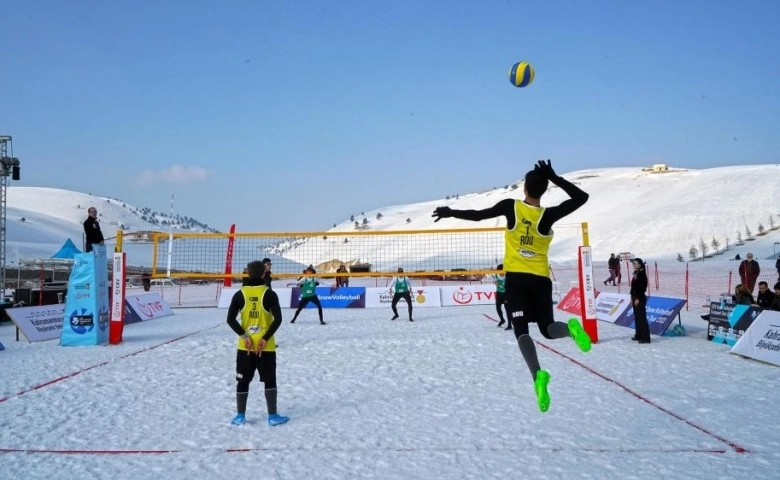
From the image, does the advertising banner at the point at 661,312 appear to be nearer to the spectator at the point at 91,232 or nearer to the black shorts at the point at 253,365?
the black shorts at the point at 253,365

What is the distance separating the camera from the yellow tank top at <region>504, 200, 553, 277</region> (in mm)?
4359

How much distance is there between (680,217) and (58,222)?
99.0 metres

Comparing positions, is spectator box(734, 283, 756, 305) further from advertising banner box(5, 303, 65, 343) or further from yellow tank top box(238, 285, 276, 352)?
advertising banner box(5, 303, 65, 343)

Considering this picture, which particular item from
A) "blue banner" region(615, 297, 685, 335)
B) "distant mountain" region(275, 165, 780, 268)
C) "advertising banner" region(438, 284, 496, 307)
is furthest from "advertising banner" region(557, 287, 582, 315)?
"distant mountain" region(275, 165, 780, 268)

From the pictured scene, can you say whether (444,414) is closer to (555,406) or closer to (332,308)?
(555,406)

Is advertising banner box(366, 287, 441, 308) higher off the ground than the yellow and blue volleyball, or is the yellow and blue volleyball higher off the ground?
the yellow and blue volleyball

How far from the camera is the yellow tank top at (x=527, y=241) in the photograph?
4.36 m

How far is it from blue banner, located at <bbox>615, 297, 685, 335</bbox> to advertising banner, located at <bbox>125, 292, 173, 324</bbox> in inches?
529

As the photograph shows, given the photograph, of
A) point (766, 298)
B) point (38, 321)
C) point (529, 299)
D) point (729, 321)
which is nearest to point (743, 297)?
point (766, 298)

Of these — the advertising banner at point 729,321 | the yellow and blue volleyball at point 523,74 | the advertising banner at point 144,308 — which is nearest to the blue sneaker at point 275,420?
the yellow and blue volleyball at point 523,74

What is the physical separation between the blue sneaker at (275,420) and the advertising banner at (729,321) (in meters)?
8.38

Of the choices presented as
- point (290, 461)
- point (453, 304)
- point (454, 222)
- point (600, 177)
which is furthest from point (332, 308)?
point (600, 177)

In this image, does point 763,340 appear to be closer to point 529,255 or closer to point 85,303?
point 529,255

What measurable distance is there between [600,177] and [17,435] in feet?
356
